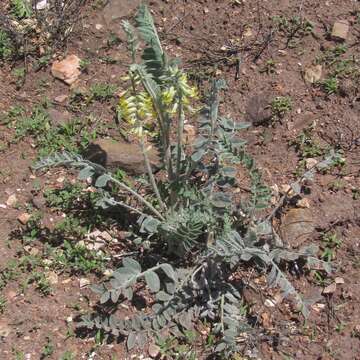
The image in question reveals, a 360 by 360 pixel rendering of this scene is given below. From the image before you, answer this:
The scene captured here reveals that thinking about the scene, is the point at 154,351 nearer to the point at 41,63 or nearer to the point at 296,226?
the point at 296,226

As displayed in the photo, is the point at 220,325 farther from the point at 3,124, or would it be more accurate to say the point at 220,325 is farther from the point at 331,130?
the point at 3,124

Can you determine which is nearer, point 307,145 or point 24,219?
point 24,219

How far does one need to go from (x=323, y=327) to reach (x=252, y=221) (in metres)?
0.65

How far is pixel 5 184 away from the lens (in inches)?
155

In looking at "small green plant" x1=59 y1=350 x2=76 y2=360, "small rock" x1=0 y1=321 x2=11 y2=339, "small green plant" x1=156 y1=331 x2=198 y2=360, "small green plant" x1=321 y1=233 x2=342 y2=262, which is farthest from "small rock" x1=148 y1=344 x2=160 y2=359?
"small green plant" x1=321 y1=233 x2=342 y2=262

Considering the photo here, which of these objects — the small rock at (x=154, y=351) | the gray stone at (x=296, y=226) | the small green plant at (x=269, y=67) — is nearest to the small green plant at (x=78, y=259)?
the small rock at (x=154, y=351)

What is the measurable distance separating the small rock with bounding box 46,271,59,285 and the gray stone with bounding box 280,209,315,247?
127 cm

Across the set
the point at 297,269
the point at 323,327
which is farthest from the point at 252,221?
the point at 323,327

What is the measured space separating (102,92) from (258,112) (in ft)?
3.54

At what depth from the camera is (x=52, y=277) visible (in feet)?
11.5

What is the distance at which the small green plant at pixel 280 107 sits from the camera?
13.8 ft

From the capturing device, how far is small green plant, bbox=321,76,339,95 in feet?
14.0

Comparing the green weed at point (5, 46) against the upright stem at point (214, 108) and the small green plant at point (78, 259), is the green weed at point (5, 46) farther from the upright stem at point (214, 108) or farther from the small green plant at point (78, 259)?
the upright stem at point (214, 108)

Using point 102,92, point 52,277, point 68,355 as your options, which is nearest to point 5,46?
point 102,92
